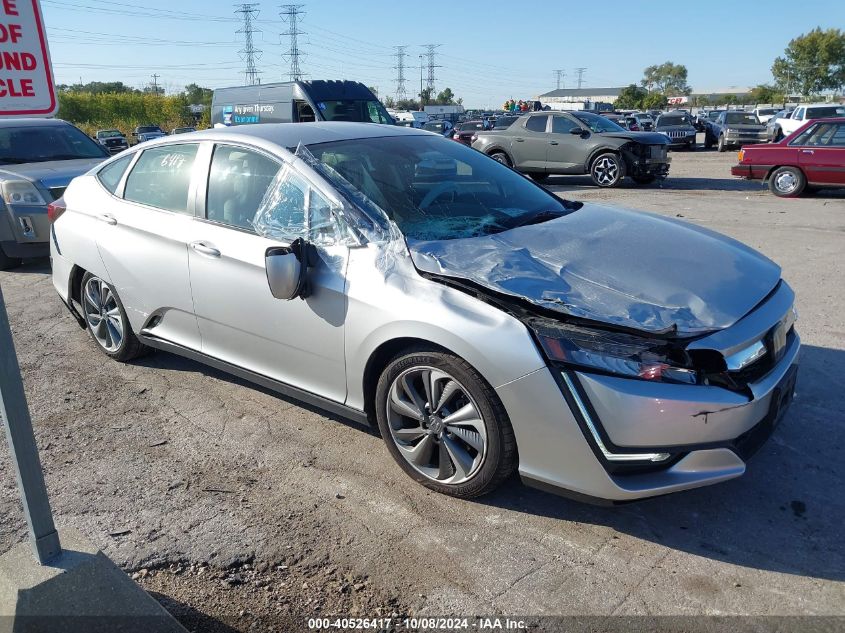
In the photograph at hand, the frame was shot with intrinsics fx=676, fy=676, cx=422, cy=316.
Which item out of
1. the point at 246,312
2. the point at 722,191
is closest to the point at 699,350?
the point at 246,312

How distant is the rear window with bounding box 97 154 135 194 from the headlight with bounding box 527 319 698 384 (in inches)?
132

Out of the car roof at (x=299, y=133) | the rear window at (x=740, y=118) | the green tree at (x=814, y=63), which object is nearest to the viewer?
the car roof at (x=299, y=133)

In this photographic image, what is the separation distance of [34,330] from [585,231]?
4669 millimetres

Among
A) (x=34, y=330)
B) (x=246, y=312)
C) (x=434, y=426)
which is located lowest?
(x=34, y=330)

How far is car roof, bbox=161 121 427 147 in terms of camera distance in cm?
382

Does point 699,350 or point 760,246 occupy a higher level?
point 699,350

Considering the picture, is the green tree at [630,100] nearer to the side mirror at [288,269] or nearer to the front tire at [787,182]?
the front tire at [787,182]

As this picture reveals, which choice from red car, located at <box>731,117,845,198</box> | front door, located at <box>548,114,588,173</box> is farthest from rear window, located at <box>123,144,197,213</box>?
front door, located at <box>548,114,588,173</box>

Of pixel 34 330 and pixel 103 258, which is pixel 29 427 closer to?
pixel 103 258

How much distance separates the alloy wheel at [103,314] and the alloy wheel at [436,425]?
2.44m

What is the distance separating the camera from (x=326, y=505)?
3105 mm

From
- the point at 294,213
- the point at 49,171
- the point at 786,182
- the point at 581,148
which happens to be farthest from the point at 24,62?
the point at 581,148

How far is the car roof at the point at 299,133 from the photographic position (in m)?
3.82

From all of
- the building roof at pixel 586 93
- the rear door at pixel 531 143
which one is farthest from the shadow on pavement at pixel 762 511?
the building roof at pixel 586 93
